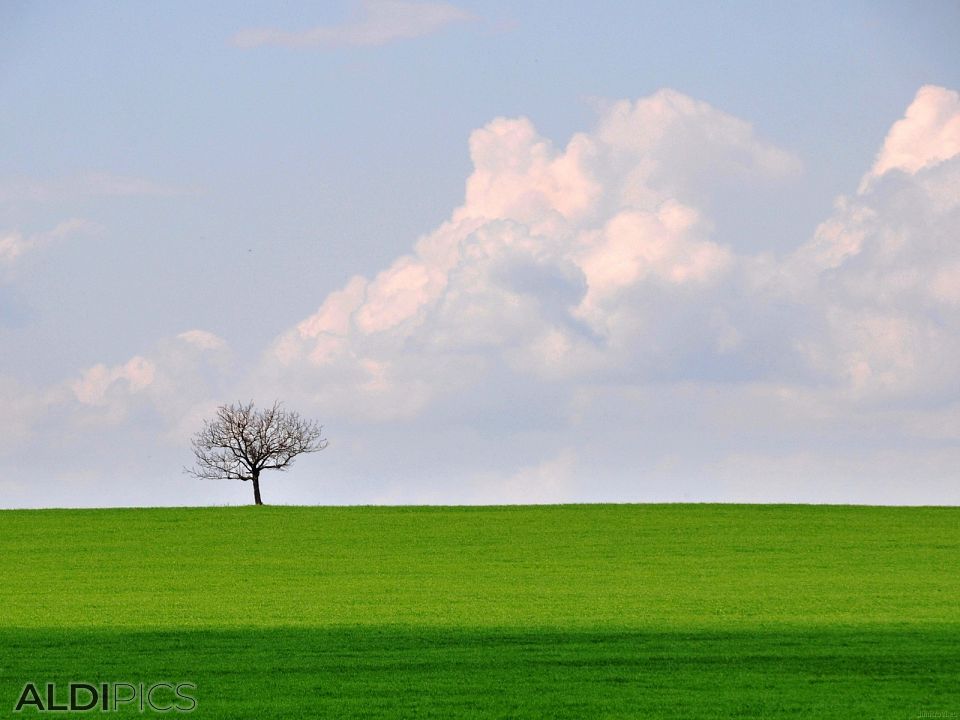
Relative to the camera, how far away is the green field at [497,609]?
1513 cm

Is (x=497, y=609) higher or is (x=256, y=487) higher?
(x=256, y=487)

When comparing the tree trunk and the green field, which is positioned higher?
the tree trunk

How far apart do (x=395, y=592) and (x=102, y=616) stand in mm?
7051

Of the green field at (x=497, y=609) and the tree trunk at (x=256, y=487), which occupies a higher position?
the tree trunk at (x=256, y=487)

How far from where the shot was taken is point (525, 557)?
1464 inches

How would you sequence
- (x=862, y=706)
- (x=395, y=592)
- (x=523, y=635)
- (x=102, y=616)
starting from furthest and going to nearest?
(x=395, y=592), (x=102, y=616), (x=523, y=635), (x=862, y=706)

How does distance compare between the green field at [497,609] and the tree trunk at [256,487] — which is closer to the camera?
the green field at [497,609]

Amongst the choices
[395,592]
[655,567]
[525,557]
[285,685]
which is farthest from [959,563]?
[285,685]

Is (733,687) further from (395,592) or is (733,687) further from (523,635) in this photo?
(395,592)

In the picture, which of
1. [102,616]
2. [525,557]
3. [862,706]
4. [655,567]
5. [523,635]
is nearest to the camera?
[862,706]

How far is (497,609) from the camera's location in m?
25.3

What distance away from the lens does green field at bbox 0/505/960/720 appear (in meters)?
15.1

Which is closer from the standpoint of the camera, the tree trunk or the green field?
the green field

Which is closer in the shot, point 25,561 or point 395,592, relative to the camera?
point 395,592
